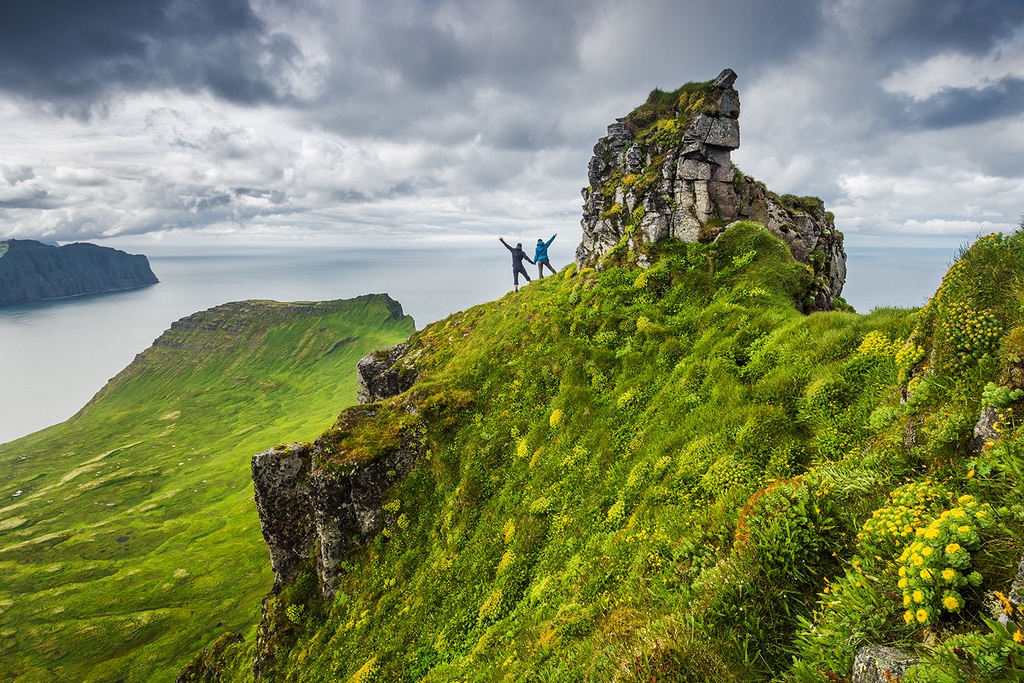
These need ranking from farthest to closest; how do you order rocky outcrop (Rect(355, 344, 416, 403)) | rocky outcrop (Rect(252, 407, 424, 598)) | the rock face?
rocky outcrop (Rect(355, 344, 416, 403)) → the rock face → rocky outcrop (Rect(252, 407, 424, 598))

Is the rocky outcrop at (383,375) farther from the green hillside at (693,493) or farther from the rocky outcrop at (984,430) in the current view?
the rocky outcrop at (984,430)

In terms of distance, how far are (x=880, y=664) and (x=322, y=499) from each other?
871 inches

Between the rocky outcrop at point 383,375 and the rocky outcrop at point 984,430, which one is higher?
the rocky outcrop at point 984,430

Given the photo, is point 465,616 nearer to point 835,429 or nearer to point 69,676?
point 835,429

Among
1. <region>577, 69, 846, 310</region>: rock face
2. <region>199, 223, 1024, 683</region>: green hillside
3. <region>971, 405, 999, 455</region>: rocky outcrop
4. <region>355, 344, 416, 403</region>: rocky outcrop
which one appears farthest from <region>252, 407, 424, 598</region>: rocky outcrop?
<region>971, 405, 999, 455</region>: rocky outcrop

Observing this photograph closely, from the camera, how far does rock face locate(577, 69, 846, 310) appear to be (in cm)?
2583

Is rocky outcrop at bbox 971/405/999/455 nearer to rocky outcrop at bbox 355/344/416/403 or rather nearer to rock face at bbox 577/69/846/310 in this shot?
rock face at bbox 577/69/846/310

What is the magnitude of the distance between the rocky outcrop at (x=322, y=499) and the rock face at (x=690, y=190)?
61.9ft

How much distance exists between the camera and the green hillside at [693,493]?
5.56 m

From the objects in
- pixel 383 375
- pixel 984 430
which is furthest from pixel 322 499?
pixel 984 430

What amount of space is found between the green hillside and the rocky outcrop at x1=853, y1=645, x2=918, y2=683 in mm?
279

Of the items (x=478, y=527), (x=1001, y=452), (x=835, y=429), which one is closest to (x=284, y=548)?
(x=478, y=527)

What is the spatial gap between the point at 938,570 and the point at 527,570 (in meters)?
11.5

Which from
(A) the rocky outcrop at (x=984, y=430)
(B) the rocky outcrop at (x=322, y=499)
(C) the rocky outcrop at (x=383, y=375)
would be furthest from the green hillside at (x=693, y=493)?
(C) the rocky outcrop at (x=383, y=375)
